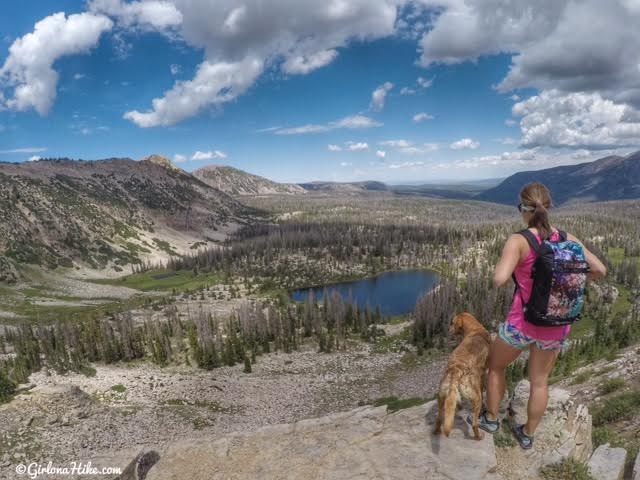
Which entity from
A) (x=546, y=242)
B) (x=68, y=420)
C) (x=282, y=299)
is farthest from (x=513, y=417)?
(x=282, y=299)

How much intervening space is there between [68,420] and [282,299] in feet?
344

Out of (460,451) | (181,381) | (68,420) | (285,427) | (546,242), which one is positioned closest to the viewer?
(546,242)

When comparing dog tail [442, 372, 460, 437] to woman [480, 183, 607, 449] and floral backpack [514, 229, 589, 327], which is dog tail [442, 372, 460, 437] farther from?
floral backpack [514, 229, 589, 327]

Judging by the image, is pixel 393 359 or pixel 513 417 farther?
pixel 393 359

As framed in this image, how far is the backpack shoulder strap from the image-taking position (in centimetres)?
825

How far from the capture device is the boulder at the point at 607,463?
33.8ft

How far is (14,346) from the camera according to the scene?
3073 inches

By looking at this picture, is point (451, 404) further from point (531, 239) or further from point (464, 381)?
point (531, 239)

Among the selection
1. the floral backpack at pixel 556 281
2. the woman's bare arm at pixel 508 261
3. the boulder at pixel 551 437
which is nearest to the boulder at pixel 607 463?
the boulder at pixel 551 437

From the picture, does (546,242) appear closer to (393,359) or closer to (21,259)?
(393,359)

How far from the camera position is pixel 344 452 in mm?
11297

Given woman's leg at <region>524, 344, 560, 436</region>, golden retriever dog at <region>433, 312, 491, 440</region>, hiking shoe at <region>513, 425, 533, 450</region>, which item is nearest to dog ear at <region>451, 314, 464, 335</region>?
golden retriever dog at <region>433, 312, 491, 440</region>

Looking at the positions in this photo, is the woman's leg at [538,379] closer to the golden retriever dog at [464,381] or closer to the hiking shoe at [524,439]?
the hiking shoe at [524,439]

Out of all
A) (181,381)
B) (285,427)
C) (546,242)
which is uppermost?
(546,242)
